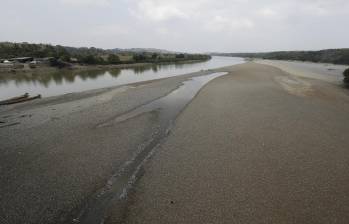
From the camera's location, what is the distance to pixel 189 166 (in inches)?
384

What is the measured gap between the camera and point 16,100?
76.1ft

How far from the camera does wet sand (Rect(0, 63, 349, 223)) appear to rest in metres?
7.09

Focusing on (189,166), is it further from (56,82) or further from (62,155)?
(56,82)

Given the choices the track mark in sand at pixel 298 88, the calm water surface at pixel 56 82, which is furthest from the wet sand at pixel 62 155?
the track mark in sand at pixel 298 88

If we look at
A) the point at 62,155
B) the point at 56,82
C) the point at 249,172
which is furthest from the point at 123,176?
the point at 56,82

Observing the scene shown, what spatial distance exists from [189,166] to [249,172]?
8.34 ft

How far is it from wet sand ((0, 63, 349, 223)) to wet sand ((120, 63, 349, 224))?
37mm

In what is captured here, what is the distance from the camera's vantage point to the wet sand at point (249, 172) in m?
6.97

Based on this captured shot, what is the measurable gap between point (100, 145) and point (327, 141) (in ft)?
40.5

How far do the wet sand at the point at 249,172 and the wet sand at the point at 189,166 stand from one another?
1.5 inches

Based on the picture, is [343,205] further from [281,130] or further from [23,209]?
[23,209]

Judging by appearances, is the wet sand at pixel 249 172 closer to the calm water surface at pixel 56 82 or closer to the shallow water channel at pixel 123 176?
the shallow water channel at pixel 123 176

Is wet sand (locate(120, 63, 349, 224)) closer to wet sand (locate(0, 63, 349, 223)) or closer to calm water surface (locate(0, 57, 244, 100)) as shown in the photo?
wet sand (locate(0, 63, 349, 223))

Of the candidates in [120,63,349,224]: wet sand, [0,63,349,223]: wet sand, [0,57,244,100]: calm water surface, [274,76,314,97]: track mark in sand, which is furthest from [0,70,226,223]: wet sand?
[274,76,314,97]: track mark in sand
